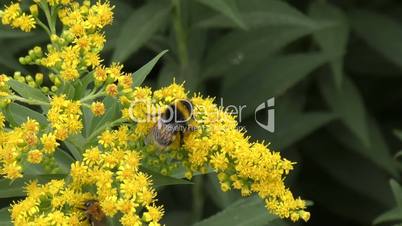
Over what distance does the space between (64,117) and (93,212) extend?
18.4 inches

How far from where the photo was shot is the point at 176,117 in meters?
3.97

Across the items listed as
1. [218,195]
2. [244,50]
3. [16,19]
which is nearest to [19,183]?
[16,19]

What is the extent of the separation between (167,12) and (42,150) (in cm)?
264

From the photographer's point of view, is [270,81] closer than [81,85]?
No

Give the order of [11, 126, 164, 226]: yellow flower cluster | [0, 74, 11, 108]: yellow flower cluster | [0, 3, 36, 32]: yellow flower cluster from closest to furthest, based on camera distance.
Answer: [11, 126, 164, 226]: yellow flower cluster → [0, 74, 11, 108]: yellow flower cluster → [0, 3, 36, 32]: yellow flower cluster

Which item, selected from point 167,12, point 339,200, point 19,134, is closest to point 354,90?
point 339,200

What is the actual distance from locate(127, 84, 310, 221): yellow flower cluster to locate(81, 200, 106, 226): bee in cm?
36

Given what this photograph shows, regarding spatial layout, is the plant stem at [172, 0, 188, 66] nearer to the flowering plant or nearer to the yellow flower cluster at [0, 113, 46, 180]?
the flowering plant

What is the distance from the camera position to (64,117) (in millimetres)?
3859

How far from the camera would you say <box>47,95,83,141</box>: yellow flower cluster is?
385 centimetres

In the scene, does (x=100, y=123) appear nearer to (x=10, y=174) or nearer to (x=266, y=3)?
(x=10, y=174)

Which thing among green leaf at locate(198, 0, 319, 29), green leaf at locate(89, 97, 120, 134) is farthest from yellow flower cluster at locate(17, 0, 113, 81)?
green leaf at locate(198, 0, 319, 29)

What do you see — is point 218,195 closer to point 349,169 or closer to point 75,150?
point 349,169

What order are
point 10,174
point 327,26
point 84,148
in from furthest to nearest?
point 327,26 < point 84,148 < point 10,174
